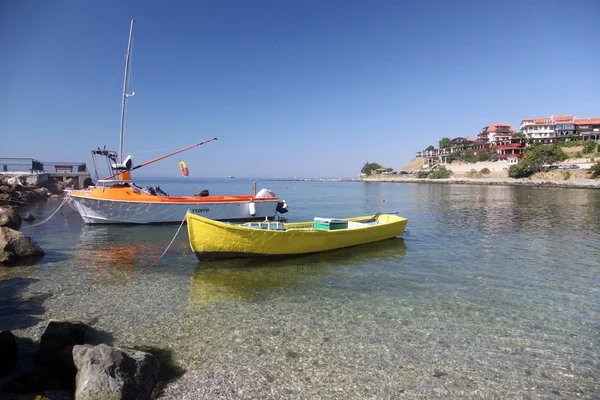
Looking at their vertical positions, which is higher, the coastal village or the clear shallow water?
the coastal village

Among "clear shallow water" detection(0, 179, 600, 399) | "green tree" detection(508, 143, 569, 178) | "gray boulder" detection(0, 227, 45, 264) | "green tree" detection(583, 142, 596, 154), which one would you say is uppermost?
"green tree" detection(583, 142, 596, 154)

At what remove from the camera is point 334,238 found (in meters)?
13.8

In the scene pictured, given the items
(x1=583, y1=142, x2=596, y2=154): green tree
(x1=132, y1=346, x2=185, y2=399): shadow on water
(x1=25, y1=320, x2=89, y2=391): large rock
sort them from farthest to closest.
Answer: (x1=583, y1=142, x2=596, y2=154): green tree < (x1=132, y1=346, x2=185, y2=399): shadow on water < (x1=25, y1=320, x2=89, y2=391): large rock

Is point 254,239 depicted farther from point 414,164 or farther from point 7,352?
point 414,164

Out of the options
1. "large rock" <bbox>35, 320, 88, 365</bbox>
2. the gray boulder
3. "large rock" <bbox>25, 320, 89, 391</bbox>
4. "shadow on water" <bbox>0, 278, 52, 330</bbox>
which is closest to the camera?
"large rock" <bbox>25, 320, 89, 391</bbox>

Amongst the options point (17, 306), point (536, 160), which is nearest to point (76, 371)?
point (17, 306)

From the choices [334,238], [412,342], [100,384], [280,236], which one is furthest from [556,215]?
[100,384]

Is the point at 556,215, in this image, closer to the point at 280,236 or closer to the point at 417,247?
the point at 417,247

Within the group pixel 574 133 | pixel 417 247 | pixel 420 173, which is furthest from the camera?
pixel 420 173

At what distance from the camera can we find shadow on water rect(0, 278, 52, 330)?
6.98 m

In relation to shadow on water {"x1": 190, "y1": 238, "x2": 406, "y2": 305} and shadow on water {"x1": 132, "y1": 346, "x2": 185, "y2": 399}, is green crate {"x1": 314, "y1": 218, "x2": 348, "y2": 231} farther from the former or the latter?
shadow on water {"x1": 132, "y1": 346, "x2": 185, "y2": 399}

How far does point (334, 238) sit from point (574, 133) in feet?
435

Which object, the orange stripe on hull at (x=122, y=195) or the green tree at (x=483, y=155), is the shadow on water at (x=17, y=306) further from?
the green tree at (x=483, y=155)

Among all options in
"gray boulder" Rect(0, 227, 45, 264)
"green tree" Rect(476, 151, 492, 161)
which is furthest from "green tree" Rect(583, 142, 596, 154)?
"gray boulder" Rect(0, 227, 45, 264)
